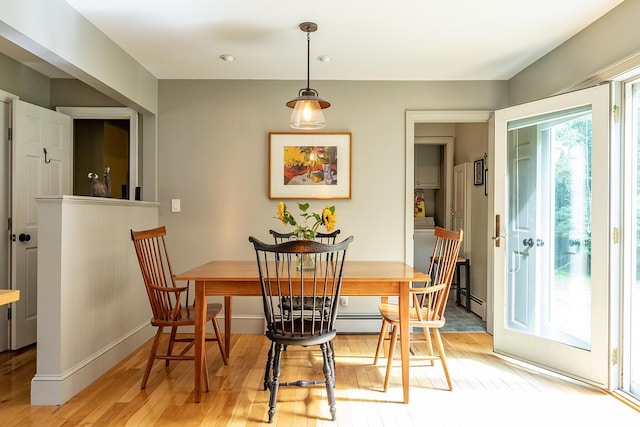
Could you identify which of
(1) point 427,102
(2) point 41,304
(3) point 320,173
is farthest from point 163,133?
(1) point 427,102

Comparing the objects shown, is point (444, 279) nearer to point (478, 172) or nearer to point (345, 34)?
point (345, 34)

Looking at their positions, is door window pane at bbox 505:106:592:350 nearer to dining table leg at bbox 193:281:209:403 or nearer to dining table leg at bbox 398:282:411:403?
dining table leg at bbox 398:282:411:403

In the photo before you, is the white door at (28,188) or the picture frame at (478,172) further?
the picture frame at (478,172)

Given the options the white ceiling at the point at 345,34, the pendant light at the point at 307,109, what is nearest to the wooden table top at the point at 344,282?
the pendant light at the point at 307,109

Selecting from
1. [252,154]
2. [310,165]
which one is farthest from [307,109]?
[252,154]

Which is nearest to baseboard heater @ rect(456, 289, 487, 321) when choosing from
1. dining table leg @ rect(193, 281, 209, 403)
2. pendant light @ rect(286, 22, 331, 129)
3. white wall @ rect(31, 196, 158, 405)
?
pendant light @ rect(286, 22, 331, 129)

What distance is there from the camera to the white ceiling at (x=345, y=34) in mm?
2506

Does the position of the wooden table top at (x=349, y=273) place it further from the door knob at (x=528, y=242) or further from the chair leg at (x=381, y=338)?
the door knob at (x=528, y=242)

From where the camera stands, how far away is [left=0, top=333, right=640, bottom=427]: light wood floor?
2229mm

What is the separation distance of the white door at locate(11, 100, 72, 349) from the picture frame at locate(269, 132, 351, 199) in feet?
6.31

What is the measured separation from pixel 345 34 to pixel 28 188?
2826 mm

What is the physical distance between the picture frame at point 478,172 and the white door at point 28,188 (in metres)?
4.22

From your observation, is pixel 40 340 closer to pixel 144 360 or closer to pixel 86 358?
pixel 86 358

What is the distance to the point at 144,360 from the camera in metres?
3.14
